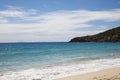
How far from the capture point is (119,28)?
6211 inches

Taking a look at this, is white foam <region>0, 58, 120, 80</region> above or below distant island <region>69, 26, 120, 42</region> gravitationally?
below

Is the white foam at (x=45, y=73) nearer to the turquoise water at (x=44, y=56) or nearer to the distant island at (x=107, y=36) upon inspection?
the turquoise water at (x=44, y=56)

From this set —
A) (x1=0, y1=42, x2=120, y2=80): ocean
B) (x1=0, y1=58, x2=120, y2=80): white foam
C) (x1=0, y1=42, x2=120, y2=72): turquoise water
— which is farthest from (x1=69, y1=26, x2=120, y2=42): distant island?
(x1=0, y1=58, x2=120, y2=80): white foam

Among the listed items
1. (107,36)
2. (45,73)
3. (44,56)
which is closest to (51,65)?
(45,73)

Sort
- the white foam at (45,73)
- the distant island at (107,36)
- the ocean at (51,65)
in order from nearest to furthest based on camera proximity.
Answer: the white foam at (45,73) → the ocean at (51,65) → the distant island at (107,36)

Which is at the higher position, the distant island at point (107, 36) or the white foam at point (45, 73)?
the distant island at point (107, 36)

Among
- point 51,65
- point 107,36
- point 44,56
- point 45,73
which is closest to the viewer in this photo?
point 45,73

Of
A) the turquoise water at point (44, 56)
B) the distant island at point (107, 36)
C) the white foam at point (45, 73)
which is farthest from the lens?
the distant island at point (107, 36)

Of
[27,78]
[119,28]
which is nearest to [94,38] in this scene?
[119,28]

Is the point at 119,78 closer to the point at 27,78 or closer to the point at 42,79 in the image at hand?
the point at 42,79

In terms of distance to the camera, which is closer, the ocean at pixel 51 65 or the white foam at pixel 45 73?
the white foam at pixel 45 73

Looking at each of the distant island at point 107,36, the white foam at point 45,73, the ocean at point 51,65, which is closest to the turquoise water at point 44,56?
the ocean at point 51,65

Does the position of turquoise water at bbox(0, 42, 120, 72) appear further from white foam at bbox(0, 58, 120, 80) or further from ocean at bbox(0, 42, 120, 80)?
white foam at bbox(0, 58, 120, 80)

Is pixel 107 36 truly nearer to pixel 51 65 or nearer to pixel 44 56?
pixel 44 56
